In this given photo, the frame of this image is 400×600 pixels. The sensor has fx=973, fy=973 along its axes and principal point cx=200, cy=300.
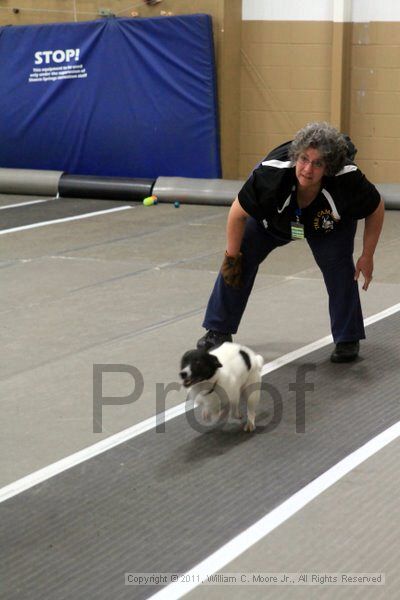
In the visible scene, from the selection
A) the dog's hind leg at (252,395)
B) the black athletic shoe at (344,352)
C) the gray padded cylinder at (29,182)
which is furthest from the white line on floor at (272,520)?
the gray padded cylinder at (29,182)

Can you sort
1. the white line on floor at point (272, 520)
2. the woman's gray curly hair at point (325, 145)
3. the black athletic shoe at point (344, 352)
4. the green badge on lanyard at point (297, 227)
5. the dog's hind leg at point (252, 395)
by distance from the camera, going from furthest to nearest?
1. the black athletic shoe at point (344, 352)
2. the green badge on lanyard at point (297, 227)
3. the woman's gray curly hair at point (325, 145)
4. the dog's hind leg at point (252, 395)
5. the white line on floor at point (272, 520)

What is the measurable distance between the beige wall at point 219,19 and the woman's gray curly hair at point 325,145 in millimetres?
6808

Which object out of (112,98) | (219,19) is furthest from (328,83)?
(112,98)

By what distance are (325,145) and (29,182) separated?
7274 mm

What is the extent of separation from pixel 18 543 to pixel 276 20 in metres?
8.97

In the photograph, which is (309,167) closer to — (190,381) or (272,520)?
(190,381)

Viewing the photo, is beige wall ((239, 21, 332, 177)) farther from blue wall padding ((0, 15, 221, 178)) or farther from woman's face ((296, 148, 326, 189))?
woman's face ((296, 148, 326, 189))

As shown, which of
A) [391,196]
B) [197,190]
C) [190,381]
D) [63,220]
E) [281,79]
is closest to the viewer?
[190,381]

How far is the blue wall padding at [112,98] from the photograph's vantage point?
11156 millimetres

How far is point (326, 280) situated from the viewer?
16.8 feet

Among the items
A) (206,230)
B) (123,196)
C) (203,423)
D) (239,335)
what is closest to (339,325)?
(239,335)

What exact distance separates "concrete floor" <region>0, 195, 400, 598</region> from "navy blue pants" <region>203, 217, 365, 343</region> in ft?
1.08

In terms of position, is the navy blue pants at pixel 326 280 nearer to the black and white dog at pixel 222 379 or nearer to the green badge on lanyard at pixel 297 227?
the green badge on lanyard at pixel 297 227

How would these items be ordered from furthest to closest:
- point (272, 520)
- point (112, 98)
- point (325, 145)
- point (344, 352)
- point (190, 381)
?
point (112, 98) → point (344, 352) → point (325, 145) → point (190, 381) → point (272, 520)
